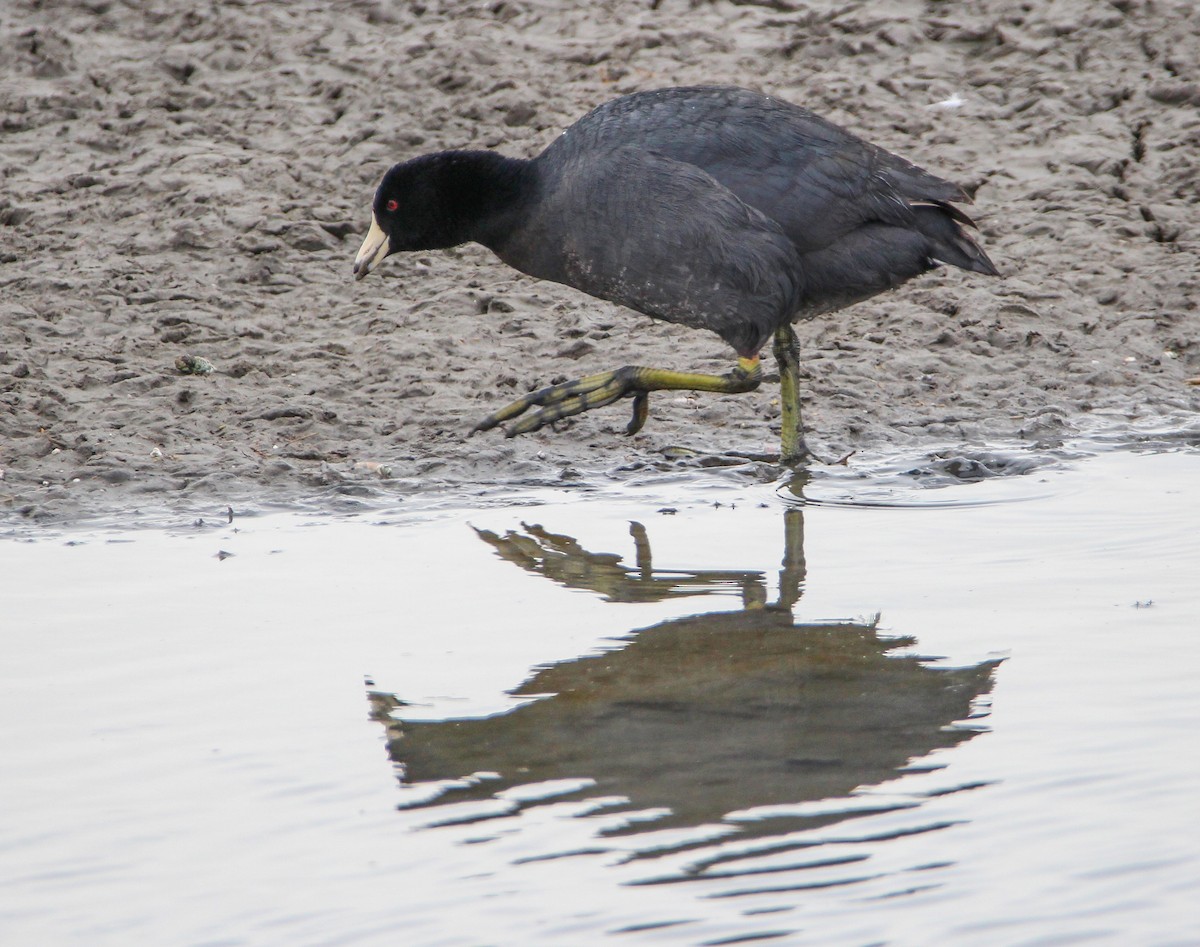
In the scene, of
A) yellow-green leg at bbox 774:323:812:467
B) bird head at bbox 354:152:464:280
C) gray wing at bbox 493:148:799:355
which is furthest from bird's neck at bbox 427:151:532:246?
yellow-green leg at bbox 774:323:812:467

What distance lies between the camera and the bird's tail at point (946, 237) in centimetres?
552

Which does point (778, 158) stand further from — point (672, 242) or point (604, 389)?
point (604, 389)

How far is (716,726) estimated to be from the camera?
3.64 meters

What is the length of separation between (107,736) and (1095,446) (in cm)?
384

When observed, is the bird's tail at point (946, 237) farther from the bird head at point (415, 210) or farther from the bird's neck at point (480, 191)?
the bird head at point (415, 210)

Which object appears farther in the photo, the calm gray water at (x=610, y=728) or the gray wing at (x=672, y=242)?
the gray wing at (x=672, y=242)

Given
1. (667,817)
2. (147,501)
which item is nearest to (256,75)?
(147,501)

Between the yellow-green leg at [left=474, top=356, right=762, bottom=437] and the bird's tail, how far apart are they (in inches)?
29.2

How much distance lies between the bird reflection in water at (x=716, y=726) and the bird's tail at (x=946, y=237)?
169 cm

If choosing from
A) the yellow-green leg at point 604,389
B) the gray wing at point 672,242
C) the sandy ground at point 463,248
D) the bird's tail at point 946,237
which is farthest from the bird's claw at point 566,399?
the bird's tail at point 946,237

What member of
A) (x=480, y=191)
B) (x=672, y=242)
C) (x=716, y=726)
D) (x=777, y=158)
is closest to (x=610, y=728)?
(x=716, y=726)

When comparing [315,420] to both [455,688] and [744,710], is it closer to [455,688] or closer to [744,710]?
[455,688]

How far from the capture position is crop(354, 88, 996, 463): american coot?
525 cm

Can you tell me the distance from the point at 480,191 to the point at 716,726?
265 cm
